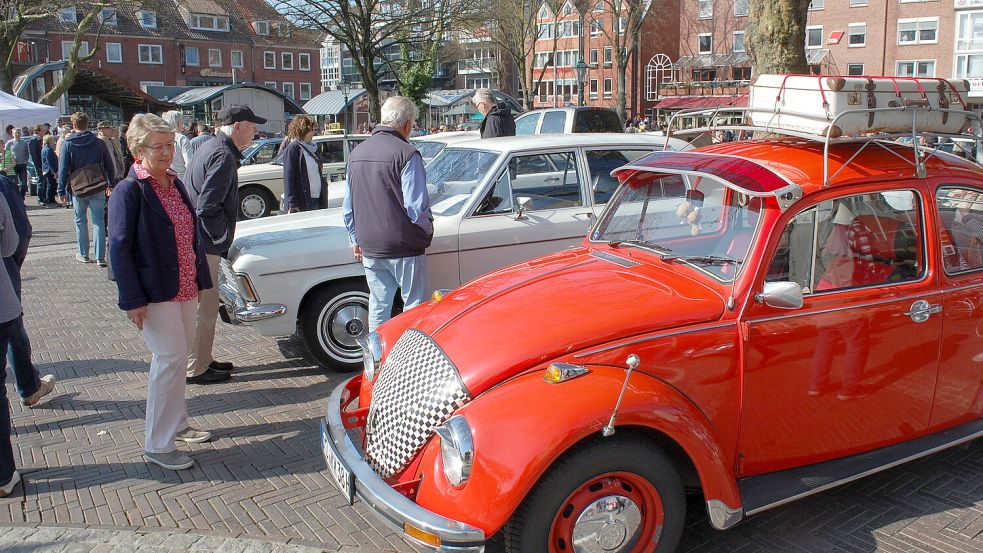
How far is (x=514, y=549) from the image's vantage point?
2.94m

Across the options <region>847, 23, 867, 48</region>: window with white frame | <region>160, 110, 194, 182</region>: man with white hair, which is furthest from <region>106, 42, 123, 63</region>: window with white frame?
<region>160, 110, 194, 182</region>: man with white hair

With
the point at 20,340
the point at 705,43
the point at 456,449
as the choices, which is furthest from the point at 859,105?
the point at 705,43

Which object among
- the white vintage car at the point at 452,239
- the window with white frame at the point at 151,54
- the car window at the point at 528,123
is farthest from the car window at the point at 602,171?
the window with white frame at the point at 151,54

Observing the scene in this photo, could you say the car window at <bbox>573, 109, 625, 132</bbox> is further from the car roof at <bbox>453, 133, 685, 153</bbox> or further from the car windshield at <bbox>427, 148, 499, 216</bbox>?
the car windshield at <bbox>427, 148, 499, 216</bbox>

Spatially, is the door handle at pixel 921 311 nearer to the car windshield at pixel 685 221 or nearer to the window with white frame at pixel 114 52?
the car windshield at pixel 685 221

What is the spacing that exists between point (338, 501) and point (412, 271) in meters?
1.82

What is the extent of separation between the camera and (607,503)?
304 centimetres

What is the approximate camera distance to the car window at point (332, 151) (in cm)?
1697

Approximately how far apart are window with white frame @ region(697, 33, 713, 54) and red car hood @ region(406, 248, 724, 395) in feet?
197

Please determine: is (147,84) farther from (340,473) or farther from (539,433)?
(539,433)

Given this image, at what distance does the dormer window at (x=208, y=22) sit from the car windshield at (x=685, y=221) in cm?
6909

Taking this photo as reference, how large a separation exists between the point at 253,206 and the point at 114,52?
56186 millimetres

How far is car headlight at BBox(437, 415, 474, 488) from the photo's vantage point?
9.55 feet

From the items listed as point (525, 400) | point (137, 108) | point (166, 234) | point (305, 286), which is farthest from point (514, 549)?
point (137, 108)
